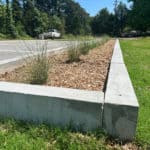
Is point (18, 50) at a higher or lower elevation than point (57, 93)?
lower

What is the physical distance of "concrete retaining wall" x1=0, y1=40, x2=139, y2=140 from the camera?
3.38 meters

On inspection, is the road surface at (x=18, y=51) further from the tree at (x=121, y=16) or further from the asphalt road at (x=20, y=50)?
the tree at (x=121, y=16)

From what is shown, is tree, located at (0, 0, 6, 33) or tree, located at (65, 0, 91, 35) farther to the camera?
tree, located at (0, 0, 6, 33)

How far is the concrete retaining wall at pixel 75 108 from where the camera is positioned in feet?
11.1

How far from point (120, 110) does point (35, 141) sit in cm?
92

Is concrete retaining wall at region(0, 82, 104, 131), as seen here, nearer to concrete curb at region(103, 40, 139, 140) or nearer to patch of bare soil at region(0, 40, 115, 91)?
concrete curb at region(103, 40, 139, 140)

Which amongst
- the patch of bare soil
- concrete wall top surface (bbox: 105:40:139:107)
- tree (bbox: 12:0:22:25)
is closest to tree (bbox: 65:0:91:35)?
the patch of bare soil

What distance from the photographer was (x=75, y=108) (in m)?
3.48

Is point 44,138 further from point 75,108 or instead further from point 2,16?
point 2,16

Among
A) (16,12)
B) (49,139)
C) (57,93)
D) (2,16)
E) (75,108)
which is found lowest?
(49,139)

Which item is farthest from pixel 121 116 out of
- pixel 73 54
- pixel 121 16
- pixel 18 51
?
pixel 121 16

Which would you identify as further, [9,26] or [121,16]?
[121,16]

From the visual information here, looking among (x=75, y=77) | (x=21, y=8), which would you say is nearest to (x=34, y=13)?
(x=21, y=8)

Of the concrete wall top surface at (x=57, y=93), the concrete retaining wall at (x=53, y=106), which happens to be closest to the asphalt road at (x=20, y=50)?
the concrete wall top surface at (x=57, y=93)
